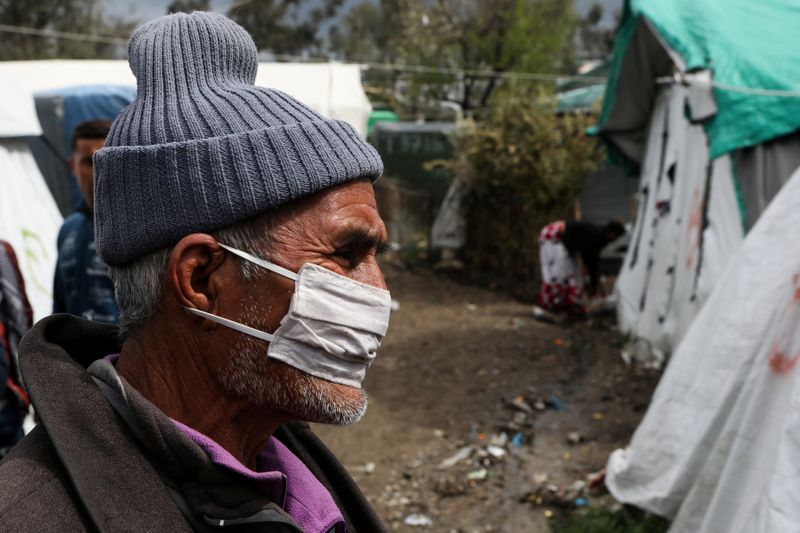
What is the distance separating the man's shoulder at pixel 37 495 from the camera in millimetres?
996

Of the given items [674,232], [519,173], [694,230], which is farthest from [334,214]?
[519,173]

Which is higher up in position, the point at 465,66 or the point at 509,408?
the point at 465,66

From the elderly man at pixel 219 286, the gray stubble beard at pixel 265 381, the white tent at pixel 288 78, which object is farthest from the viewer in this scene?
the white tent at pixel 288 78

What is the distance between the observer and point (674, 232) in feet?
24.7

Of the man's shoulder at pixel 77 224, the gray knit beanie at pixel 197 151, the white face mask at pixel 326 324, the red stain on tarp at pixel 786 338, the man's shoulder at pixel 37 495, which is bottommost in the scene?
the red stain on tarp at pixel 786 338

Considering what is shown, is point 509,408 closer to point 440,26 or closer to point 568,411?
point 568,411

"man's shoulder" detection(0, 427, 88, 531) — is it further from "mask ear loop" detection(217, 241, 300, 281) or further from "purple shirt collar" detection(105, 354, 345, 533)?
"mask ear loop" detection(217, 241, 300, 281)

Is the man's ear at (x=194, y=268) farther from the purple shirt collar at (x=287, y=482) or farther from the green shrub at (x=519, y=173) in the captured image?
the green shrub at (x=519, y=173)

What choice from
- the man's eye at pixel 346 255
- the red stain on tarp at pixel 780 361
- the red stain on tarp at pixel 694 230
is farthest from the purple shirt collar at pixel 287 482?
the red stain on tarp at pixel 694 230

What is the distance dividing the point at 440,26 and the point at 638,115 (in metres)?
12.5

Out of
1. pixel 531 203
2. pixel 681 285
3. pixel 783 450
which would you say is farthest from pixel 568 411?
pixel 531 203

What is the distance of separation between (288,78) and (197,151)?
7.84 metres

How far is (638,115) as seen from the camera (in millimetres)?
8742

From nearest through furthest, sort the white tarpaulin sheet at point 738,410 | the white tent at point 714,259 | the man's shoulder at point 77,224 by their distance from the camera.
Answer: the white tarpaulin sheet at point 738,410
the white tent at point 714,259
the man's shoulder at point 77,224
